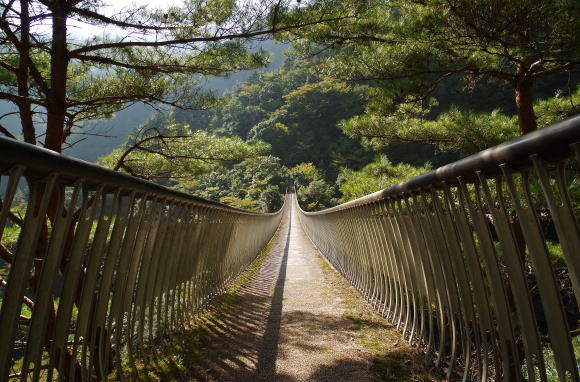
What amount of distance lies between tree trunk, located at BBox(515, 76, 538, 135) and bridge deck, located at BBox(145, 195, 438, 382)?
3.17 meters

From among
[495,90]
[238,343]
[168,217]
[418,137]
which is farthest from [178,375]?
[495,90]

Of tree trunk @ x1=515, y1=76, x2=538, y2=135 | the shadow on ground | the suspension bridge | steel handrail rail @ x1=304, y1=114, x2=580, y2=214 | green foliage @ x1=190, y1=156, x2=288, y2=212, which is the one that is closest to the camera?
steel handrail rail @ x1=304, y1=114, x2=580, y2=214

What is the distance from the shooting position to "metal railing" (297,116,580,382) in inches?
Answer: 37.7

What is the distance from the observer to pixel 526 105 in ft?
15.1

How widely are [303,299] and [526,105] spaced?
12.6ft

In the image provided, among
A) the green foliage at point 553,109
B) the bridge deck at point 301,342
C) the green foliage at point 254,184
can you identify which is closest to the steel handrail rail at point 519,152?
the bridge deck at point 301,342

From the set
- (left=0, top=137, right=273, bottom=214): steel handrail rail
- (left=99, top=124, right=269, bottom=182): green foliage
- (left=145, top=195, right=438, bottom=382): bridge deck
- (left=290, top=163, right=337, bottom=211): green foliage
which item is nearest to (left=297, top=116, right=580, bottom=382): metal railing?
(left=145, top=195, right=438, bottom=382): bridge deck

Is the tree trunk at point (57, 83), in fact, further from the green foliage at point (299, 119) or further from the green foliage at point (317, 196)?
the green foliage at point (299, 119)

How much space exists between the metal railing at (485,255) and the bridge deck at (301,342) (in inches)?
8.2

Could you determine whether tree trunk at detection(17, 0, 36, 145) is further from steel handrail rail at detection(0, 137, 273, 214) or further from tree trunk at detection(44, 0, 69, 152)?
steel handrail rail at detection(0, 137, 273, 214)

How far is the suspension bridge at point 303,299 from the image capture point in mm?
1038

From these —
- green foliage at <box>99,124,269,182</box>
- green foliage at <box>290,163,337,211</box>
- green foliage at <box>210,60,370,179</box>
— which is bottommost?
green foliage at <box>99,124,269,182</box>

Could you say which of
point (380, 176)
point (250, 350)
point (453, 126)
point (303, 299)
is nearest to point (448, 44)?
point (453, 126)

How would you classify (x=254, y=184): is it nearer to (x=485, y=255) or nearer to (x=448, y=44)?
(x=448, y=44)
